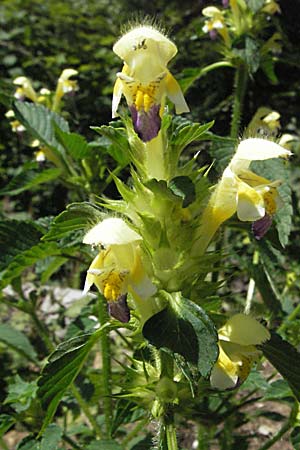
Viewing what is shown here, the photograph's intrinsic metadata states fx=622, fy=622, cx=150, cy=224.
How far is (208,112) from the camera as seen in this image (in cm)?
521

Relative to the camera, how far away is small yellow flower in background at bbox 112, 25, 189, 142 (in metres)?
1.06

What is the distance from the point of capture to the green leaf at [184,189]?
3.38 ft

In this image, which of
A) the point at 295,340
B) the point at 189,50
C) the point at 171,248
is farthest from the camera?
the point at 189,50

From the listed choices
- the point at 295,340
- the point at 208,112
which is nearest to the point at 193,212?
the point at 295,340

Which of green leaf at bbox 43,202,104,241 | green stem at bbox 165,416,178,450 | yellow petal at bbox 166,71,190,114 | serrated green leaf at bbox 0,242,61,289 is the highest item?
yellow petal at bbox 166,71,190,114

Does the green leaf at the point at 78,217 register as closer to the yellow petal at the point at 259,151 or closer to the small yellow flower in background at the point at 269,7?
the yellow petal at the point at 259,151

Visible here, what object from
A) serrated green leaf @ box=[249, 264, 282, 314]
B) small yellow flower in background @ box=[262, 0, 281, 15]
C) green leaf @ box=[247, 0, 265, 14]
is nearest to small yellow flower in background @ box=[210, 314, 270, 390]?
serrated green leaf @ box=[249, 264, 282, 314]

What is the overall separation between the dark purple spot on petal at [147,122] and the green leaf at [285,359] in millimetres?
493

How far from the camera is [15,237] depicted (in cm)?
164

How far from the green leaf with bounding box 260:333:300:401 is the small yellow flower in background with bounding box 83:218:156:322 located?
318 mm

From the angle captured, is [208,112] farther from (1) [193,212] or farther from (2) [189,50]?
(1) [193,212]

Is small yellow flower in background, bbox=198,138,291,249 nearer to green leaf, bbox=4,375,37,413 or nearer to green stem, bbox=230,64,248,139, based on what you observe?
green leaf, bbox=4,375,37,413

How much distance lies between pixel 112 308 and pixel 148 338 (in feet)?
0.26

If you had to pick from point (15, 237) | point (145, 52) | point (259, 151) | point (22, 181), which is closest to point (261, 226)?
point (259, 151)
